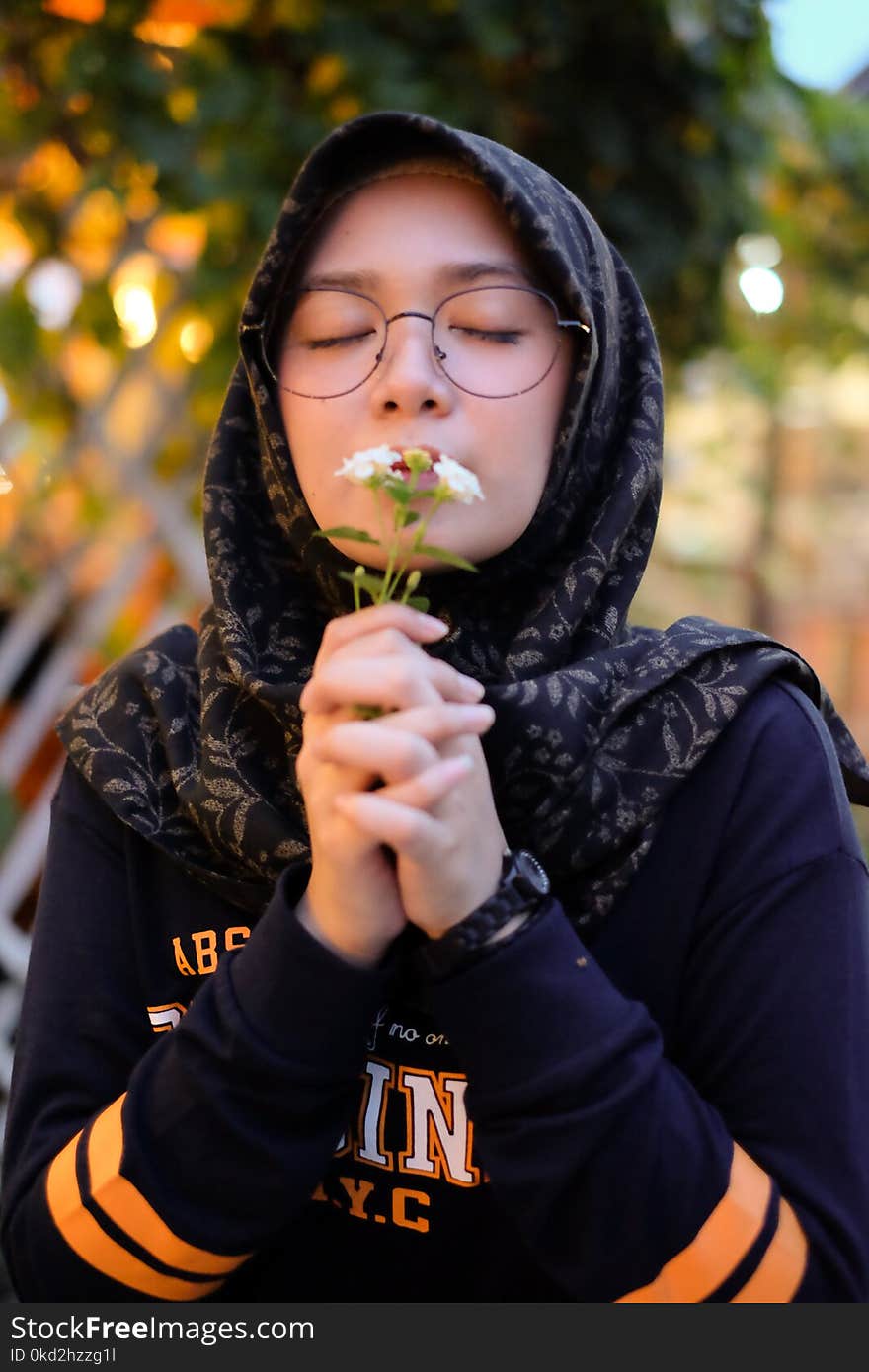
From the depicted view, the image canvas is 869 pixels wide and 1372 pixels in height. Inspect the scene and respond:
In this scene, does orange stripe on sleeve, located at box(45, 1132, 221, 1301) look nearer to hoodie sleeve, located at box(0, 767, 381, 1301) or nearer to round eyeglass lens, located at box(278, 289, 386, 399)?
hoodie sleeve, located at box(0, 767, 381, 1301)

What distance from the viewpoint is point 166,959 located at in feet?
3.70

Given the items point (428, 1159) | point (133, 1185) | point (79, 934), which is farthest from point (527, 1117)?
point (79, 934)

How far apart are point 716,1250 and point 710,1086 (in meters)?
0.13

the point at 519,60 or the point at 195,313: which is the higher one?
the point at 519,60

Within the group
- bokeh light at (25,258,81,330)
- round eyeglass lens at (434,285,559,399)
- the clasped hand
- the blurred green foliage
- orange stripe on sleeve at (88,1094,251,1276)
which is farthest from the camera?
bokeh light at (25,258,81,330)

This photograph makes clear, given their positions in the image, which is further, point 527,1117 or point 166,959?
point 166,959

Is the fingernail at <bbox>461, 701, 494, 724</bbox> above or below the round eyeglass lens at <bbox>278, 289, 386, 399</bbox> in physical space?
below

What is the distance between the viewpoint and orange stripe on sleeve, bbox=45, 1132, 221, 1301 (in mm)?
952

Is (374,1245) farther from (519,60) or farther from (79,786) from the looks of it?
(519,60)

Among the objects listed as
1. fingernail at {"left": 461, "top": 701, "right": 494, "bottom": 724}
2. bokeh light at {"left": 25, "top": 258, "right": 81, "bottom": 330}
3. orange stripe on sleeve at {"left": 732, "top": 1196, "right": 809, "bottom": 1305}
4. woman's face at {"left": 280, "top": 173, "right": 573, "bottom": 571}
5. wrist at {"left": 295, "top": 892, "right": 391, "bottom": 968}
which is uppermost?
bokeh light at {"left": 25, "top": 258, "right": 81, "bottom": 330}

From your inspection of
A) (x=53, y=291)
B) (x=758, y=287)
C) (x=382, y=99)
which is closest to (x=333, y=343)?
(x=382, y=99)

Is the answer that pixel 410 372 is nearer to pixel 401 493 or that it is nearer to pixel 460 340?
pixel 460 340

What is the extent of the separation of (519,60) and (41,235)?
1.09 m

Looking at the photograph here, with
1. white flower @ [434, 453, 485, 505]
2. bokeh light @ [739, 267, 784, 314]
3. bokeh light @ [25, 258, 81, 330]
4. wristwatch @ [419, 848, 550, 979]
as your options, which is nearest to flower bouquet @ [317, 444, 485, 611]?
white flower @ [434, 453, 485, 505]
